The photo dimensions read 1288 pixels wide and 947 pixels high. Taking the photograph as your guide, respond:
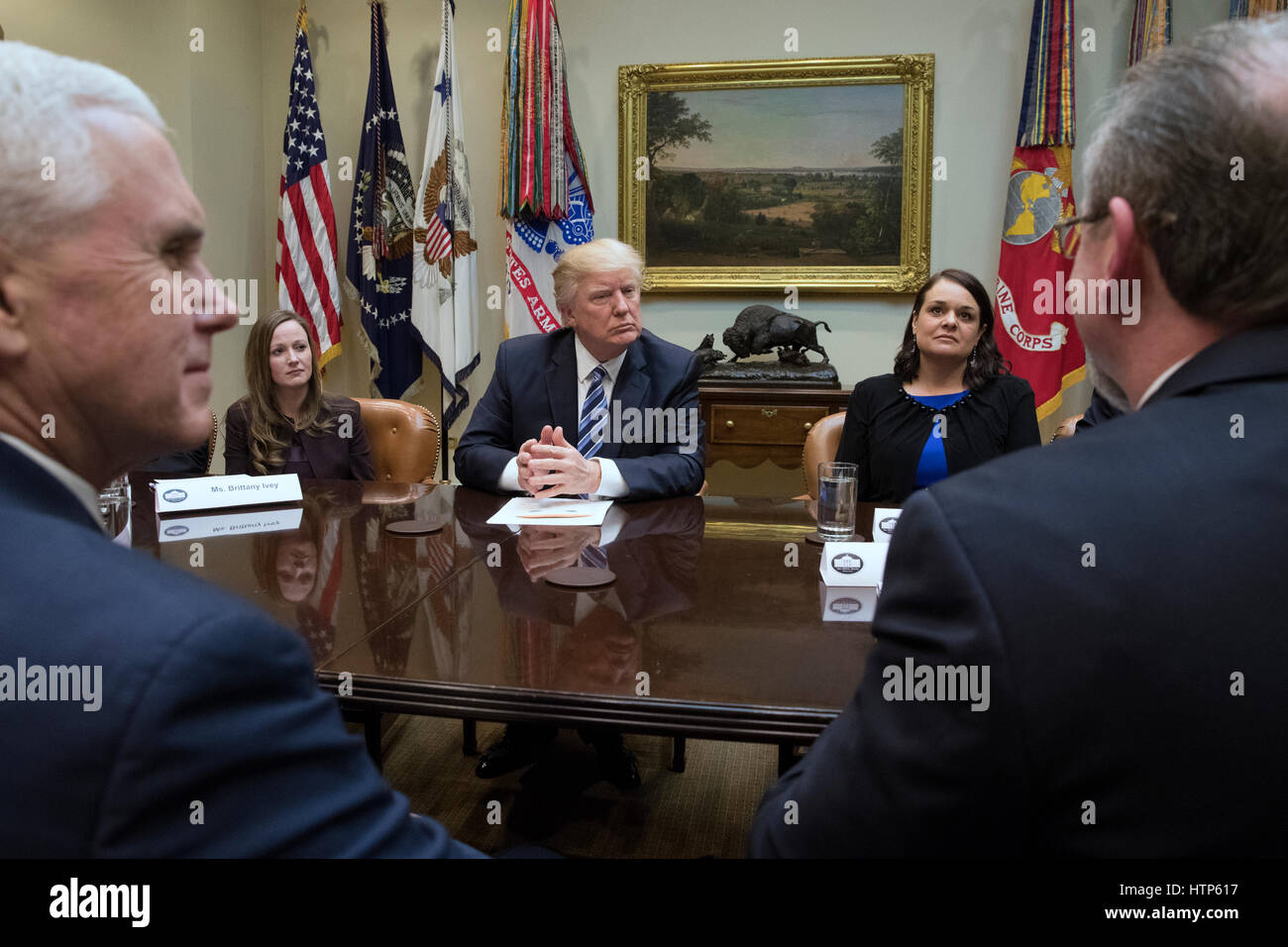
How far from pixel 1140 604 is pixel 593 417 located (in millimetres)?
2350

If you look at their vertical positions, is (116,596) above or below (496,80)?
below

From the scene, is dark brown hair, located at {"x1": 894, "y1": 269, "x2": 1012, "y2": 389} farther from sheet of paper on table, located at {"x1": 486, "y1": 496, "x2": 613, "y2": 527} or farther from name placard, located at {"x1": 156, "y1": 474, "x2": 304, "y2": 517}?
name placard, located at {"x1": 156, "y1": 474, "x2": 304, "y2": 517}

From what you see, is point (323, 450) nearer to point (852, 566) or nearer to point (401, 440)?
point (401, 440)

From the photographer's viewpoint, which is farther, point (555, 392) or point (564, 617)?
point (555, 392)

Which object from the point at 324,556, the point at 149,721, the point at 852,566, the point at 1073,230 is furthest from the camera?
the point at 324,556

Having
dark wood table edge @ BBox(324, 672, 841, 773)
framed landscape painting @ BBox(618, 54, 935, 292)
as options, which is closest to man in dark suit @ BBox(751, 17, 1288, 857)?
dark wood table edge @ BBox(324, 672, 841, 773)

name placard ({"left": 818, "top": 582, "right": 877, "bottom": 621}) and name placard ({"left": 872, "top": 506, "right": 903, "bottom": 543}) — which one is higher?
name placard ({"left": 872, "top": 506, "right": 903, "bottom": 543})

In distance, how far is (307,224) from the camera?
17.0 ft

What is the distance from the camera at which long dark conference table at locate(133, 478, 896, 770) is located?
123 cm

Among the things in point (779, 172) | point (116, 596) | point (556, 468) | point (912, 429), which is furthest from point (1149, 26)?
point (116, 596)

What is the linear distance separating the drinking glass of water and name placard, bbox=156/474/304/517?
56.1 inches

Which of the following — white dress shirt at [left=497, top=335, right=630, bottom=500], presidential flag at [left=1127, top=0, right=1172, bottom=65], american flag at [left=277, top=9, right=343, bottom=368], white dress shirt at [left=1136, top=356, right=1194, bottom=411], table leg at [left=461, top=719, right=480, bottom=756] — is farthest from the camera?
american flag at [left=277, top=9, right=343, bottom=368]

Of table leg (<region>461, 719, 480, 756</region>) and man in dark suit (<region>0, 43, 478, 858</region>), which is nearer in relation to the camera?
man in dark suit (<region>0, 43, 478, 858</region>)
